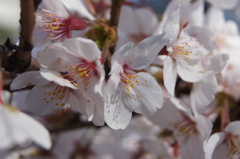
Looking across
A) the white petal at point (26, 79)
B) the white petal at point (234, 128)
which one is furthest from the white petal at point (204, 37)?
the white petal at point (26, 79)

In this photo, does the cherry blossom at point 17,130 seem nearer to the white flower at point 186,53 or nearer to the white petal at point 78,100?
the white petal at point 78,100

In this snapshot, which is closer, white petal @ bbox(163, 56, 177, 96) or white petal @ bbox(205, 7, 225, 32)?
white petal @ bbox(163, 56, 177, 96)

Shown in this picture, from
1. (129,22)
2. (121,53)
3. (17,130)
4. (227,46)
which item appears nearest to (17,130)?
(17,130)

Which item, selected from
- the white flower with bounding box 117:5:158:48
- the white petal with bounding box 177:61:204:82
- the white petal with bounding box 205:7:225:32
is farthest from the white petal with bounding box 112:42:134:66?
the white petal with bounding box 205:7:225:32

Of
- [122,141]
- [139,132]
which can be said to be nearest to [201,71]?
[139,132]

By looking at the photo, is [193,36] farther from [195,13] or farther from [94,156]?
[94,156]

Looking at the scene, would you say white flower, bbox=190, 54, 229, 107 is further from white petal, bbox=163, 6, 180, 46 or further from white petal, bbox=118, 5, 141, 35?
white petal, bbox=118, 5, 141, 35
